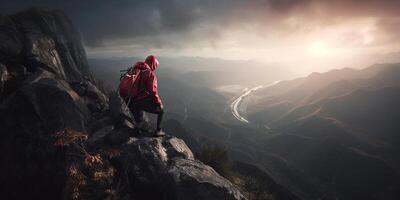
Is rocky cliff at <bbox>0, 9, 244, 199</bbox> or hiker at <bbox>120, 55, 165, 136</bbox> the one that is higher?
hiker at <bbox>120, 55, 165, 136</bbox>

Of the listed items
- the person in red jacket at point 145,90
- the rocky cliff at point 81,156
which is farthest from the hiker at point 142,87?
the rocky cliff at point 81,156

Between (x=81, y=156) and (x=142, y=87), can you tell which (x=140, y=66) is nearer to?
(x=142, y=87)

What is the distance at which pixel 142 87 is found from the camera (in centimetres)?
1512

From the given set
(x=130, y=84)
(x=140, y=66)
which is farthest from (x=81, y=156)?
(x=140, y=66)

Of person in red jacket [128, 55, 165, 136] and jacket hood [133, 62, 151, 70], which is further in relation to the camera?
person in red jacket [128, 55, 165, 136]

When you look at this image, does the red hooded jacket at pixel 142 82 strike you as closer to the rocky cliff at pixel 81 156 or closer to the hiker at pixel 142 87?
the hiker at pixel 142 87

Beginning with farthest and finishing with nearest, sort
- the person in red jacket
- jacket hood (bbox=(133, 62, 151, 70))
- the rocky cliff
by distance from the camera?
1. the person in red jacket
2. jacket hood (bbox=(133, 62, 151, 70))
3. the rocky cliff

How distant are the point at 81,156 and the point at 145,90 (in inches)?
210

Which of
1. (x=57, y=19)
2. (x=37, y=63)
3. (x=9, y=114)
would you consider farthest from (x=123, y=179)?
(x=57, y=19)

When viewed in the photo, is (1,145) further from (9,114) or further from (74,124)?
(74,124)

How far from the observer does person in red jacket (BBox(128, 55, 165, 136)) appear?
1466 cm

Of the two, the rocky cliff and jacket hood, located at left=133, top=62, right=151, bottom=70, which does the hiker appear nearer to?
jacket hood, located at left=133, top=62, right=151, bottom=70

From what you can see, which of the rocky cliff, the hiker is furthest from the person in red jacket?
the rocky cliff

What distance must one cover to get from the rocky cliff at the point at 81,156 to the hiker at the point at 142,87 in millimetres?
1829
